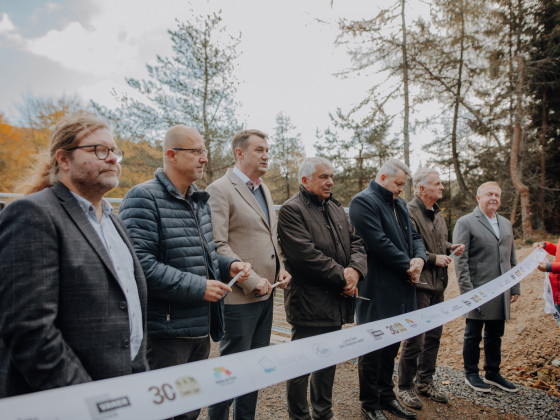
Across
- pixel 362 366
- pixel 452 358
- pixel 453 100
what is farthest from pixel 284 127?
pixel 362 366

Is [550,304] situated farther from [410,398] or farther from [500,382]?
[410,398]

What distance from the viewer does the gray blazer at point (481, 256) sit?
Result: 411 centimetres

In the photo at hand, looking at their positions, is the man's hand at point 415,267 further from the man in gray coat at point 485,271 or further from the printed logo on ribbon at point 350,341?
the printed logo on ribbon at point 350,341

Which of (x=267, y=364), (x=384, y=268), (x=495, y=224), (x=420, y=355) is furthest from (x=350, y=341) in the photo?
(x=495, y=224)

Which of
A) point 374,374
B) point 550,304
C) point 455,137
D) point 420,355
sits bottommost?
point 420,355

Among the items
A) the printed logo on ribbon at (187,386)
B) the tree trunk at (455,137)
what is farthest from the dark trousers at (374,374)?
the tree trunk at (455,137)

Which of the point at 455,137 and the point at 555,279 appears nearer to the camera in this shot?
the point at 555,279

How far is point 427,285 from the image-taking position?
3762 millimetres

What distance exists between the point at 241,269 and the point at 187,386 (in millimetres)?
1064

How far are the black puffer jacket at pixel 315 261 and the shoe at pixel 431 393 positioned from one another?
157cm

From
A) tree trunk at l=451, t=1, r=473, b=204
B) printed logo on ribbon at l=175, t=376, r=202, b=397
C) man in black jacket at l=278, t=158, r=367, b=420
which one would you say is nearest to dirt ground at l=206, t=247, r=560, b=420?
man in black jacket at l=278, t=158, r=367, b=420

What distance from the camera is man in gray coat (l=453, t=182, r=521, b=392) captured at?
415 centimetres

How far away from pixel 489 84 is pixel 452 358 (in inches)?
616

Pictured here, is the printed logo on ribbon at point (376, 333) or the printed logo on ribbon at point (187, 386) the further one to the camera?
the printed logo on ribbon at point (376, 333)
